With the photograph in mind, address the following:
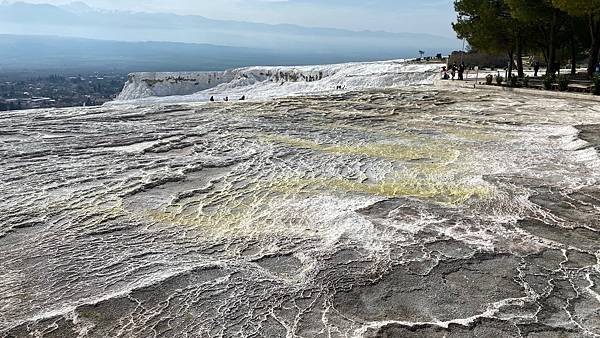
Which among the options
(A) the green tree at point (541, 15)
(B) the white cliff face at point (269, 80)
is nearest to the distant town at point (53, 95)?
(B) the white cliff face at point (269, 80)

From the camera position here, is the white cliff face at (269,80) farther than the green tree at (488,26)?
Yes

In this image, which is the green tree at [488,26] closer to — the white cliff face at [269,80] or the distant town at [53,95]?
the white cliff face at [269,80]

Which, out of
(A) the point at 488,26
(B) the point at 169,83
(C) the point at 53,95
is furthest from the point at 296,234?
(C) the point at 53,95

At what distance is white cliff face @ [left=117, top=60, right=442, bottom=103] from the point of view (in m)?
41.6

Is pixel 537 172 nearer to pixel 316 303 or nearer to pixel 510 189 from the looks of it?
pixel 510 189

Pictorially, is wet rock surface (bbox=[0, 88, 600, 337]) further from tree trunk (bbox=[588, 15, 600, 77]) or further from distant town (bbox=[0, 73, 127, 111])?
distant town (bbox=[0, 73, 127, 111])

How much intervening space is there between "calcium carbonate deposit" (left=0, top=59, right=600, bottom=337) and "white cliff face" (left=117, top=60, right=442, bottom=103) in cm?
2667

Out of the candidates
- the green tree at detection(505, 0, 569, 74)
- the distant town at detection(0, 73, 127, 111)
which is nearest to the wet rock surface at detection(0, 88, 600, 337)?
the green tree at detection(505, 0, 569, 74)

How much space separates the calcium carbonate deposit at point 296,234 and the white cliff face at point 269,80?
26675 millimetres

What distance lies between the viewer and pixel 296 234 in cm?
814

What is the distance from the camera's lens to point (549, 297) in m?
6.43

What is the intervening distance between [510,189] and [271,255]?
205 inches

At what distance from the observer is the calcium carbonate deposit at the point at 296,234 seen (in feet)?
19.6

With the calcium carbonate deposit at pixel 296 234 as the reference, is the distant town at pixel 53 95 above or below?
below
